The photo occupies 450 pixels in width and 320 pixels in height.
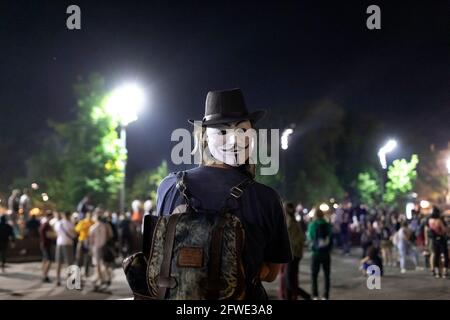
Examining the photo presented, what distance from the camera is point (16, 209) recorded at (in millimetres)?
27641

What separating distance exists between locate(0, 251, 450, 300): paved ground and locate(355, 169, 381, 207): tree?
115ft

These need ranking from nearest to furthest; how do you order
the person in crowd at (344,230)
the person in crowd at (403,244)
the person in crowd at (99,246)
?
the person in crowd at (99,246)
the person in crowd at (403,244)
the person in crowd at (344,230)

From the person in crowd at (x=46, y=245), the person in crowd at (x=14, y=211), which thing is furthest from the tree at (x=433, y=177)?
the person in crowd at (x=46, y=245)

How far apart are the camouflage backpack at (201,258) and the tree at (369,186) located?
167 feet

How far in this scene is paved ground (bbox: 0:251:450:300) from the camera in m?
12.1

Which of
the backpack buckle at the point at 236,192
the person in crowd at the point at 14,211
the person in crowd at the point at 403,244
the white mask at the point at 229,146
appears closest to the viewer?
the backpack buckle at the point at 236,192

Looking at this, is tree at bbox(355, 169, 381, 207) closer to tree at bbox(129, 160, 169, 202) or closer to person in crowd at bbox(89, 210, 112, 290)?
tree at bbox(129, 160, 169, 202)

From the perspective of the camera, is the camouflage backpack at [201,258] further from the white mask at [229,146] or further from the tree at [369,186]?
the tree at [369,186]

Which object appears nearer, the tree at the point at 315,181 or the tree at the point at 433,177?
the tree at the point at 433,177

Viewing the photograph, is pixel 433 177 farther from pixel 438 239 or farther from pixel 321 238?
pixel 321 238

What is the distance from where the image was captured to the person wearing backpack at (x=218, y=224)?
2463mm

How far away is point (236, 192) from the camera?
2.57 m

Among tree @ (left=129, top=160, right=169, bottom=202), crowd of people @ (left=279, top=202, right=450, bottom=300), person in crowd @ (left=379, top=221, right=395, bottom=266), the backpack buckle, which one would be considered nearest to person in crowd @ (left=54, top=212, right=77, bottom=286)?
crowd of people @ (left=279, top=202, right=450, bottom=300)

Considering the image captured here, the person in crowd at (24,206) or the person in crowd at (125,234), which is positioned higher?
the person in crowd at (24,206)
